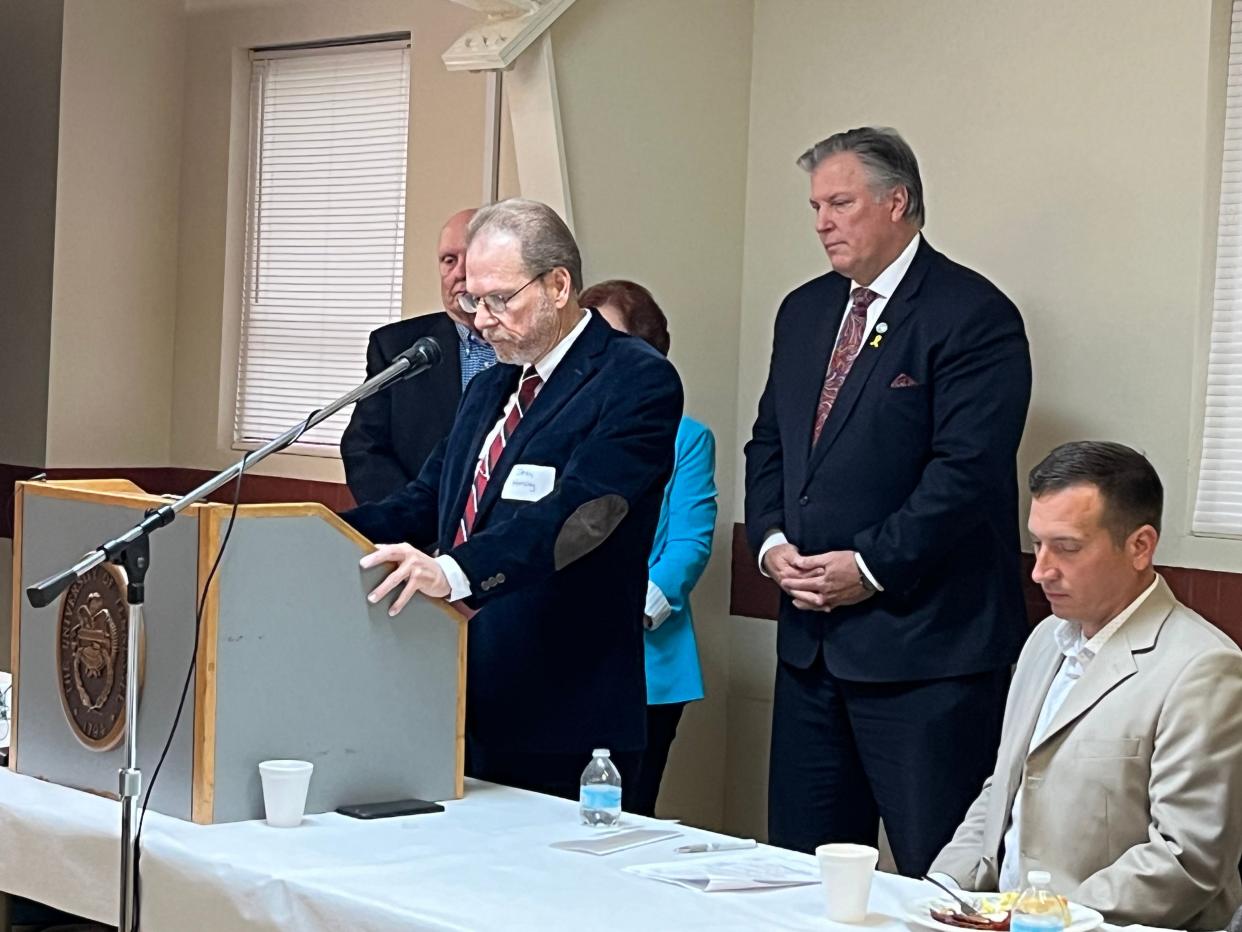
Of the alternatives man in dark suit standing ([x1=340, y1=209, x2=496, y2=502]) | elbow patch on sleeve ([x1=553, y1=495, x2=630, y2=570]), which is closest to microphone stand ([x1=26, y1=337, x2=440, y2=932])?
elbow patch on sleeve ([x1=553, y1=495, x2=630, y2=570])

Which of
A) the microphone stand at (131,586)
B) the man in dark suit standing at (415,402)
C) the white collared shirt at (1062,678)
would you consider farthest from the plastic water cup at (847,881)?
the man in dark suit standing at (415,402)

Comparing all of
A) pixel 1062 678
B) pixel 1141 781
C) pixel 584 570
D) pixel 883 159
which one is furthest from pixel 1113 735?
pixel 883 159

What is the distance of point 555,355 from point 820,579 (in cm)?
88

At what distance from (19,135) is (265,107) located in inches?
30.4

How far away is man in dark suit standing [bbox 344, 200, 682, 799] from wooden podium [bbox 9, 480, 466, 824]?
14cm

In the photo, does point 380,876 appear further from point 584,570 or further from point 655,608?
point 655,608

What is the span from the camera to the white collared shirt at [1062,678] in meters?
2.51

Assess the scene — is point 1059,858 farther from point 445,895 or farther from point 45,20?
point 45,20

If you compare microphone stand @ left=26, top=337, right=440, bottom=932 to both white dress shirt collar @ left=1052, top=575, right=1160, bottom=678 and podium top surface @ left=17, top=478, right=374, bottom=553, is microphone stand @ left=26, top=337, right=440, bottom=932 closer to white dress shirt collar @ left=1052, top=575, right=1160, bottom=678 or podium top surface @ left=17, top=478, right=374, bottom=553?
podium top surface @ left=17, top=478, right=374, bottom=553

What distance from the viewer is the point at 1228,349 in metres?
3.78

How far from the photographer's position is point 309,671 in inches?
94.7

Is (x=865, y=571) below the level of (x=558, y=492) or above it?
below

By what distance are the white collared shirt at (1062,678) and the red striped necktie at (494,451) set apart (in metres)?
0.89

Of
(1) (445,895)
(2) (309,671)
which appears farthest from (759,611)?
(1) (445,895)
